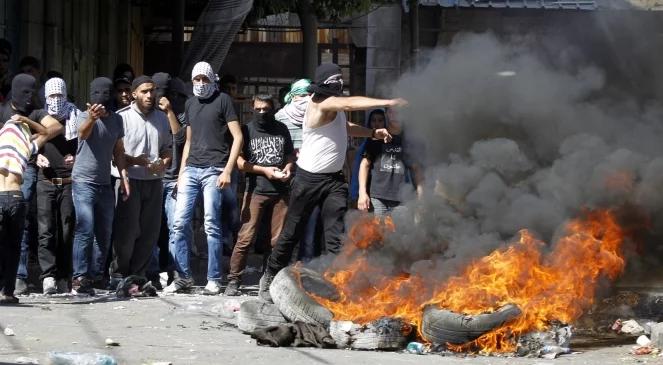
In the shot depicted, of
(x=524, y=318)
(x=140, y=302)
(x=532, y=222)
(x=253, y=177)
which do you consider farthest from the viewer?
(x=253, y=177)

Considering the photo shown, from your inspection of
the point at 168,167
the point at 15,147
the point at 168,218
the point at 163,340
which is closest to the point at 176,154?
the point at 168,167

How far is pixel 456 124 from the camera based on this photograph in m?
9.13

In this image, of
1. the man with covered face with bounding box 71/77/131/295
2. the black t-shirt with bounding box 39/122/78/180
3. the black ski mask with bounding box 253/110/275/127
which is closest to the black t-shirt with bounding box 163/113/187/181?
the black ski mask with bounding box 253/110/275/127

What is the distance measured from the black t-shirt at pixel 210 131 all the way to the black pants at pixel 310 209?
1575 mm

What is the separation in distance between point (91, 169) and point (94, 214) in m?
0.42

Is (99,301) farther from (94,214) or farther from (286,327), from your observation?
(286,327)

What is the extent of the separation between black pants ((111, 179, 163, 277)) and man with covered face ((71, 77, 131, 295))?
20 centimetres

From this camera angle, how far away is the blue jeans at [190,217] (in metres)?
11.3

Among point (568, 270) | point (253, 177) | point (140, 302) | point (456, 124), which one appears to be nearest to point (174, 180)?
point (253, 177)

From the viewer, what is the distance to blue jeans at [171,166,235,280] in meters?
11.3

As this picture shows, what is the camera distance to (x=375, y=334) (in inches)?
327

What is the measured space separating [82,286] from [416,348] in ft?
12.4

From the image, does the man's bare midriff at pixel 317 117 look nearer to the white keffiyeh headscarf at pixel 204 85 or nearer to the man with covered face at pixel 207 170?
the man with covered face at pixel 207 170

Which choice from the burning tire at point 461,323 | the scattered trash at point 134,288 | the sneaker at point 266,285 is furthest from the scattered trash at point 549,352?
the scattered trash at point 134,288
